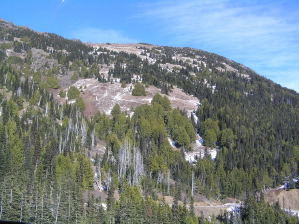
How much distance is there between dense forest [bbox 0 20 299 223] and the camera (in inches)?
2574

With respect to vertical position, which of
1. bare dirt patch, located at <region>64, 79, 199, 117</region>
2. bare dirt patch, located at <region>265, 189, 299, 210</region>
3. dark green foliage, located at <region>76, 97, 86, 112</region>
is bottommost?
bare dirt patch, located at <region>265, 189, 299, 210</region>

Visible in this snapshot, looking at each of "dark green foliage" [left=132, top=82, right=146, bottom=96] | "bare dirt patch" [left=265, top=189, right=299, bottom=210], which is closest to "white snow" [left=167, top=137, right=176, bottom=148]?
"dark green foliage" [left=132, top=82, right=146, bottom=96]

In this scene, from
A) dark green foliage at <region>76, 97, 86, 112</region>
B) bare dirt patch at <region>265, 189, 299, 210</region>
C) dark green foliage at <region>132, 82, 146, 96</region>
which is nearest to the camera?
bare dirt patch at <region>265, 189, 299, 210</region>

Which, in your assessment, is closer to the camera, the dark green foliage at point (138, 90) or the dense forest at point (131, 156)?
the dense forest at point (131, 156)

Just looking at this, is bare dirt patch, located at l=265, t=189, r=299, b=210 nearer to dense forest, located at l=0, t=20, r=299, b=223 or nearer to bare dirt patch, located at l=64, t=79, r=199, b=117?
dense forest, located at l=0, t=20, r=299, b=223

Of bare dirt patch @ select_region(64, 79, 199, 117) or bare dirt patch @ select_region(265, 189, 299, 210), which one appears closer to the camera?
bare dirt patch @ select_region(265, 189, 299, 210)

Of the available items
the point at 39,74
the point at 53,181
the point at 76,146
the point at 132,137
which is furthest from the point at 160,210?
the point at 39,74

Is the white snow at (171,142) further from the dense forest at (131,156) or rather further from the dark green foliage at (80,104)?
the dark green foliage at (80,104)

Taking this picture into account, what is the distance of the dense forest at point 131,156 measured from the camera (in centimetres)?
6538

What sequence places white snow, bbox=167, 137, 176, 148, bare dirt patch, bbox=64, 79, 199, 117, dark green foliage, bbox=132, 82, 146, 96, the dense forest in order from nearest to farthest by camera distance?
the dense forest, white snow, bbox=167, 137, 176, 148, bare dirt patch, bbox=64, 79, 199, 117, dark green foliage, bbox=132, 82, 146, 96

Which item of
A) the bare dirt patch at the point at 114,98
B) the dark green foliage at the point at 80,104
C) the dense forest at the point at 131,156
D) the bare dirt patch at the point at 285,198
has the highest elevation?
the bare dirt patch at the point at 114,98

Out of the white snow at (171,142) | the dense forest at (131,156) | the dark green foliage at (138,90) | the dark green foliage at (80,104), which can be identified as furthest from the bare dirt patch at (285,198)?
Answer: the dark green foliage at (80,104)

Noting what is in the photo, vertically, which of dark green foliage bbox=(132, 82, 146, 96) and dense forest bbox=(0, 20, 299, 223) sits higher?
dark green foliage bbox=(132, 82, 146, 96)

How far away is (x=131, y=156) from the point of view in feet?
372
